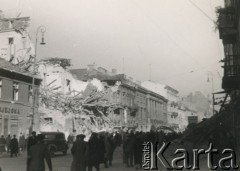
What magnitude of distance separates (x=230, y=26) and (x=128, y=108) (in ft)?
134

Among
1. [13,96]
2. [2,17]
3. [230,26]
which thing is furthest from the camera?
[2,17]

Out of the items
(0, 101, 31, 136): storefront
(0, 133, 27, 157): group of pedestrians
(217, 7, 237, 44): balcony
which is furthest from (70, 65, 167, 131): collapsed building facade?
(217, 7, 237, 44): balcony

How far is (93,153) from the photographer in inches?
580

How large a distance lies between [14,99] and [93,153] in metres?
21.6

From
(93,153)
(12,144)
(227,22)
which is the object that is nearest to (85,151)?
(93,153)

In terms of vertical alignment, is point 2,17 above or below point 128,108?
above

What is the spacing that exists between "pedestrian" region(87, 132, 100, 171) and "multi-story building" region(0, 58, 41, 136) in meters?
17.0

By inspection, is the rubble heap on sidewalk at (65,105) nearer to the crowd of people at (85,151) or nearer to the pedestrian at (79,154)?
the crowd of people at (85,151)

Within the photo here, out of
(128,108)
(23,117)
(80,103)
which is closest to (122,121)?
(128,108)

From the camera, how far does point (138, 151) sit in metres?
18.0

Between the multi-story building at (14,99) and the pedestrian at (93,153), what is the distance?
668 inches

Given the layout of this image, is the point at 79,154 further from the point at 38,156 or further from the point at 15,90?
the point at 15,90

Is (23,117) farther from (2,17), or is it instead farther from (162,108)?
(162,108)

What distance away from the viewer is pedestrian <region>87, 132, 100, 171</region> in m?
14.6
